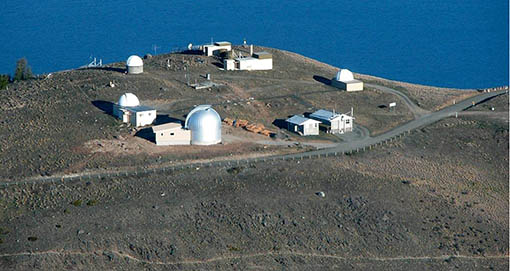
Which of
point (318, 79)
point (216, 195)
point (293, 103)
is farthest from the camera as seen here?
point (318, 79)

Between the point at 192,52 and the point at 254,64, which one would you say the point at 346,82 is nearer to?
the point at 254,64

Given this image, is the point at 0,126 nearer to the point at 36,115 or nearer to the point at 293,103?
the point at 36,115

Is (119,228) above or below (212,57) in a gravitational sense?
below

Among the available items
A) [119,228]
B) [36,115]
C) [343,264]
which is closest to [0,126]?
[36,115]

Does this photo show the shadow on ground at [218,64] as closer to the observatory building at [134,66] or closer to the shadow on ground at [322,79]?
the observatory building at [134,66]

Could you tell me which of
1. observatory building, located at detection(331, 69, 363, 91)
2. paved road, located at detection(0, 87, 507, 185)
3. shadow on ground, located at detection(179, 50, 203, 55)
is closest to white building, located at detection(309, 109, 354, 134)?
paved road, located at detection(0, 87, 507, 185)

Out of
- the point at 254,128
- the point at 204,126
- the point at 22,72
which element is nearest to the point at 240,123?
the point at 254,128

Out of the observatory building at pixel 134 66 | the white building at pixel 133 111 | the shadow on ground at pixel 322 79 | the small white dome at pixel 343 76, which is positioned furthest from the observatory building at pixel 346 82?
the white building at pixel 133 111
